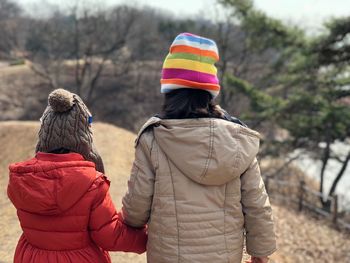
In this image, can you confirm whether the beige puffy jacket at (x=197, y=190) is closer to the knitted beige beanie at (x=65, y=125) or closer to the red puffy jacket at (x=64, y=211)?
the red puffy jacket at (x=64, y=211)

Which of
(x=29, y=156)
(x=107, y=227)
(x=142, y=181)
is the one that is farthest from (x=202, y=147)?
(x=29, y=156)

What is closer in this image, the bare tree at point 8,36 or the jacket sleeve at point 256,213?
the jacket sleeve at point 256,213

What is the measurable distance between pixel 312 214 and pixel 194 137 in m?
11.4

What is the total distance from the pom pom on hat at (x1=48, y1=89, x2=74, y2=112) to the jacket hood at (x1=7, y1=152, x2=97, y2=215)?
25 centimetres

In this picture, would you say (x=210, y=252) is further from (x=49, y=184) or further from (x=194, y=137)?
(x=49, y=184)

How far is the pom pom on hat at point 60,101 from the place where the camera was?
2.09 meters

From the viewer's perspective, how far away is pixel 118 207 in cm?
673

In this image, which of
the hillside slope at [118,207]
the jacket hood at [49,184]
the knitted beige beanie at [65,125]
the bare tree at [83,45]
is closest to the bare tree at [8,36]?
the bare tree at [83,45]

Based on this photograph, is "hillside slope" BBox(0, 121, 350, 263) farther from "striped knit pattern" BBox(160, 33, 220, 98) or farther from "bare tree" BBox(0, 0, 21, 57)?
"bare tree" BBox(0, 0, 21, 57)

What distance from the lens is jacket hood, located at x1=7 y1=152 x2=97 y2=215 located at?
2.01 metres

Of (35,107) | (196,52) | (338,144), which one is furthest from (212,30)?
(196,52)

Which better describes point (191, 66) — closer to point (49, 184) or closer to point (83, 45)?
point (49, 184)

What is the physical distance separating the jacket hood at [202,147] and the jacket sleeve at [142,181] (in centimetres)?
8

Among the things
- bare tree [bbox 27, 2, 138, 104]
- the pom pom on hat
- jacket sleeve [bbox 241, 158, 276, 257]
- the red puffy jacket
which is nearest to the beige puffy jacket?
Answer: jacket sleeve [bbox 241, 158, 276, 257]
